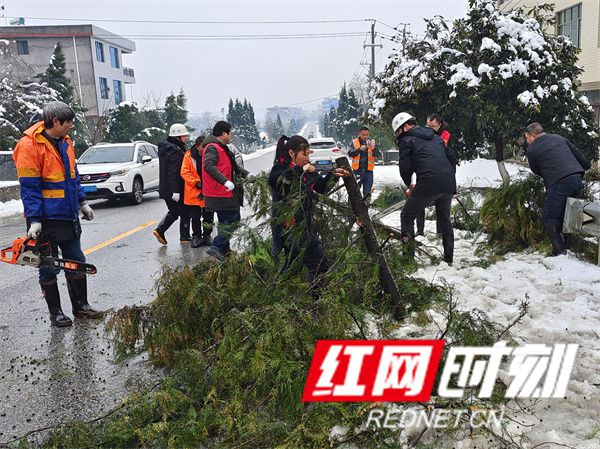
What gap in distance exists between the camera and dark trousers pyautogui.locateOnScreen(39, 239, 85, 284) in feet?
16.4

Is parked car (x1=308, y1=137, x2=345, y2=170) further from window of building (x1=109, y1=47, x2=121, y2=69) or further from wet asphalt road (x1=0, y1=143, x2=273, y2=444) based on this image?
window of building (x1=109, y1=47, x2=121, y2=69)

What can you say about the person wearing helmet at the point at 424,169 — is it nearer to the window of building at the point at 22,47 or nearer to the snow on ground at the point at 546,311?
the snow on ground at the point at 546,311

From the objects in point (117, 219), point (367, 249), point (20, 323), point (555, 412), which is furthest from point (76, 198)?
point (117, 219)

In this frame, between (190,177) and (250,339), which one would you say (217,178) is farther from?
(250,339)

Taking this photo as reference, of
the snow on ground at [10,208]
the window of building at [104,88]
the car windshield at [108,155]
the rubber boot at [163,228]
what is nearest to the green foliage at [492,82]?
the rubber boot at [163,228]

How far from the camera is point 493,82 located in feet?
34.6

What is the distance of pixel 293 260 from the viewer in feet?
15.4

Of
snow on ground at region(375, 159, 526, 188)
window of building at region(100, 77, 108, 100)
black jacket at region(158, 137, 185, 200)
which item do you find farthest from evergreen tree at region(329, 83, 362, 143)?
black jacket at region(158, 137, 185, 200)

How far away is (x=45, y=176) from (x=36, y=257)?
2.39ft

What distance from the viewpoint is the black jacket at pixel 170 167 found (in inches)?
330

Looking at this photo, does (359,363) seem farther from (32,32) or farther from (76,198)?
(32,32)

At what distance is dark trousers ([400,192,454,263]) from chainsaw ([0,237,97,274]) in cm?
342

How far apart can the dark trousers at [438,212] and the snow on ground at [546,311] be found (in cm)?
24

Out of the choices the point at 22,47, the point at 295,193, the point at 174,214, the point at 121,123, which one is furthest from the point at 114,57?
the point at 295,193
